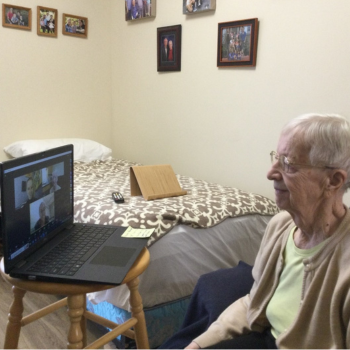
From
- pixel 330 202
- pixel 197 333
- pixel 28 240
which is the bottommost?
pixel 197 333

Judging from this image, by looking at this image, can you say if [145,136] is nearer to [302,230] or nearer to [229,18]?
[229,18]

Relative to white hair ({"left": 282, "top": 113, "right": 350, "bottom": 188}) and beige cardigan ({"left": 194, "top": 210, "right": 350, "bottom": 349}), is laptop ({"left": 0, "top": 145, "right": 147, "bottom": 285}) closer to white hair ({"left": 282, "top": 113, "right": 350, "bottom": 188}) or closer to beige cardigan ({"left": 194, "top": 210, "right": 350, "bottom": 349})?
beige cardigan ({"left": 194, "top": 210, "right": 350, "bottom": 349})

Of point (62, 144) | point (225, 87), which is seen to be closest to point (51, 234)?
point (225, 87)

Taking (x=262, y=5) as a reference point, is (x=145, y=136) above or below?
below

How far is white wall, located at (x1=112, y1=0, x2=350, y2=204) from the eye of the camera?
2238mm

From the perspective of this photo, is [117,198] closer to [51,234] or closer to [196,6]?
[51,234]

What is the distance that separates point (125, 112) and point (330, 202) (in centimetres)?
298

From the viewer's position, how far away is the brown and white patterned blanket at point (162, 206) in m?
1.80

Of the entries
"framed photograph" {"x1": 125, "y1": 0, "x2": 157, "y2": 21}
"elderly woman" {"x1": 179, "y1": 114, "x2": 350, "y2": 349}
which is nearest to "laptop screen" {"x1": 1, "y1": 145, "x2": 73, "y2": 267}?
"elderly woman" {"x1": 179, "y1": 114, "x2": 350, "y2": 349}

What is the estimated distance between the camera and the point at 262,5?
250cm

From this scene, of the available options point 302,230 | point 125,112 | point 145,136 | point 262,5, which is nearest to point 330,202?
point 302,230

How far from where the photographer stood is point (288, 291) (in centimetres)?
111

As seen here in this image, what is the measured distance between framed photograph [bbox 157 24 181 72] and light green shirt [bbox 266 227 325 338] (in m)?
2.31

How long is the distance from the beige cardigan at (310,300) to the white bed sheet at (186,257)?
0.52 meters
